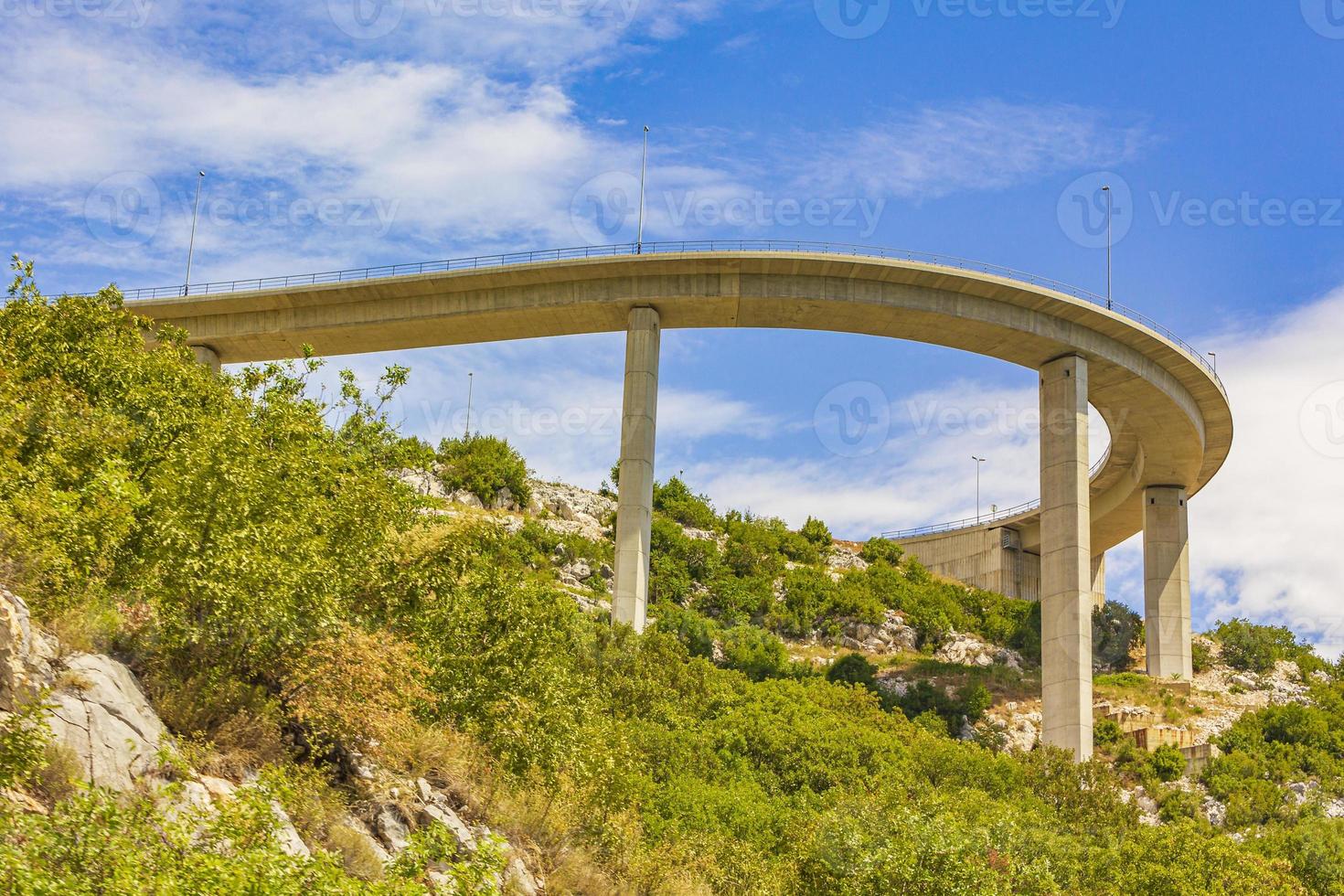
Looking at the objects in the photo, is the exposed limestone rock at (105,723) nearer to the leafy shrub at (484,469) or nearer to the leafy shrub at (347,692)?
the leafy shrub at (347,692)

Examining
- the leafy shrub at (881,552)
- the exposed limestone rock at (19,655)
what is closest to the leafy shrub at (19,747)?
the exposed limestone rock at (19,655)

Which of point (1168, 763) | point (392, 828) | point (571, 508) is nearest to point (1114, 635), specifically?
point (1168, 763)

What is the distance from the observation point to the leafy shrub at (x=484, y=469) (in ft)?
224

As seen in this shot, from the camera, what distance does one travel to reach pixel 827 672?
56.5 m

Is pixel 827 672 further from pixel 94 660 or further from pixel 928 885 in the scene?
pixel 94 660

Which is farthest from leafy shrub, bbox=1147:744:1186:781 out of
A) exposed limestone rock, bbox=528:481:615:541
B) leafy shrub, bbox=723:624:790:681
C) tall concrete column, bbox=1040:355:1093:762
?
exposed limestone rock, bbox=528:481:615:541

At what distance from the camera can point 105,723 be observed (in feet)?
53.0

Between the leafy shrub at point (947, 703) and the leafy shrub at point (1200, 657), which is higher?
the leafy shrub at point (1200, 657)

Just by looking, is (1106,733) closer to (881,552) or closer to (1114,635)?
(1114,635)

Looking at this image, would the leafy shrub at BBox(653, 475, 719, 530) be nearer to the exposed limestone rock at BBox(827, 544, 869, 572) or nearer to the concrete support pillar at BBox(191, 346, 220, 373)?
the exposed limestone rock at BBox(827, 544, 869, 572)

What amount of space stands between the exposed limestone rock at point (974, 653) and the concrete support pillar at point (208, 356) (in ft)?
120

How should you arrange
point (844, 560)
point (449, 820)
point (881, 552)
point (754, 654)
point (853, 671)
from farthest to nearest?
1. point (881, 552)
2. point (844, 560)
3. point (853, 671)
4. point (754, 654)
5. point (449, 820)

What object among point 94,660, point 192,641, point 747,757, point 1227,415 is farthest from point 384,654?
point 1227,415

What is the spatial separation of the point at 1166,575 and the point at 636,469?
30692 mm
